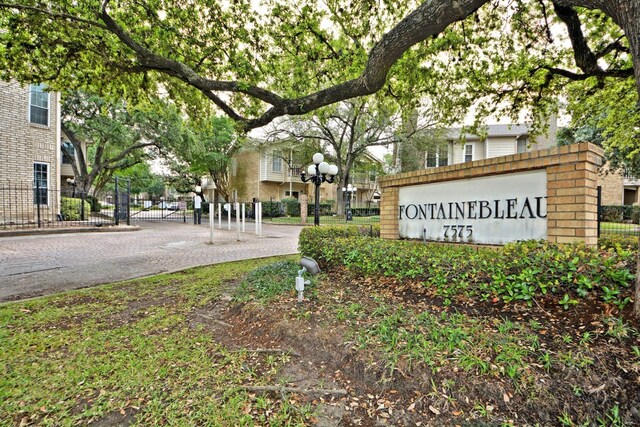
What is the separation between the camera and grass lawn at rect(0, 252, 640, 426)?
166cm

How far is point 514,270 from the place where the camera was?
2.62 meters

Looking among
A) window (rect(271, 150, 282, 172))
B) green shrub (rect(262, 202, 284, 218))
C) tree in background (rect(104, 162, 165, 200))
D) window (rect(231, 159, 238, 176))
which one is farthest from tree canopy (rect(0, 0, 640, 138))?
tree in background (rect(104, 162, 165, 200))

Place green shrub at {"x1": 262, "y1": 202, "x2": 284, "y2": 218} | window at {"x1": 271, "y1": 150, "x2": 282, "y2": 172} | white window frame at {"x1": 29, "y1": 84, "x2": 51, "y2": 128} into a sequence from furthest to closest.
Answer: window at {"x1": 271, "y1": 150, "x2": 282, "y2": 172} < green shrub at {"x1": 262, "y1": 202, "x2": 284, "y2": 218} < white window frame at {"x1": 29, "y1": 84, "x2": 51, "y2": 128}

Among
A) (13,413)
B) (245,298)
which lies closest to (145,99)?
(245,298)

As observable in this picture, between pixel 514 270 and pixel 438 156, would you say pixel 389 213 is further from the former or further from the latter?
pixel 438 156

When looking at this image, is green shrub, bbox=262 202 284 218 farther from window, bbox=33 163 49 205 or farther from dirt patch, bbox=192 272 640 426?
dirt patch, bbox=192 272 640 426

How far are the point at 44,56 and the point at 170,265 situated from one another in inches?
172

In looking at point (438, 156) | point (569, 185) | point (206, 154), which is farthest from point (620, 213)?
point (206, 154)

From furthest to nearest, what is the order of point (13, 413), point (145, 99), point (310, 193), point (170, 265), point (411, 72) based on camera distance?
point (310, 193) → point (145, 99) → point (170, 265) → point (411, 72) → point (13, 413)

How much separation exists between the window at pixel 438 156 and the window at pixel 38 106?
72.6 feet

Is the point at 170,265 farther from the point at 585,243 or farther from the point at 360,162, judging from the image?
the point at 360,162

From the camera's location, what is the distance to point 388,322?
247 cm

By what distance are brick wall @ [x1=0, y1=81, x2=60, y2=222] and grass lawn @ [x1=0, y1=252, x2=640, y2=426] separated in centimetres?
1246

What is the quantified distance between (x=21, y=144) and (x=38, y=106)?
74.9 inches
